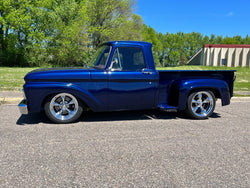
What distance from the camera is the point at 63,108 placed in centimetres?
481

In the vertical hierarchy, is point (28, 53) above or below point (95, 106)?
above

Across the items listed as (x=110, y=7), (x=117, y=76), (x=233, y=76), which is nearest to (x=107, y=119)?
(x=117, y=76)

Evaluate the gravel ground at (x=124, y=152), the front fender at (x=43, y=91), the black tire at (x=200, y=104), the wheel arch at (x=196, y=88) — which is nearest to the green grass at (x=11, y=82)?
the gravel ground at (x=124, y=152)

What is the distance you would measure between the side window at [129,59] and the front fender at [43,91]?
3.11 feet

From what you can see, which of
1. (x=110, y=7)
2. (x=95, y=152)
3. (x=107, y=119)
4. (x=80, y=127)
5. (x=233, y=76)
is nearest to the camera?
(x=95, y=152)

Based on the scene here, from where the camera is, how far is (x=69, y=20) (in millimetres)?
36656

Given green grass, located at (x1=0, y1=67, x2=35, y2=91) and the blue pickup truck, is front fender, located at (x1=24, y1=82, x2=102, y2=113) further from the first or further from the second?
green grass, located at (x1=0, y1=67, x2=35, y2=91)

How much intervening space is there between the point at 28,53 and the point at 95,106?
36.4 metres

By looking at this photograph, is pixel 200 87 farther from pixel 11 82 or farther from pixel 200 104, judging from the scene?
pixel 11 82

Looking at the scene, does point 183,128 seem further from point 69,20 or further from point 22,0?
point 22,0

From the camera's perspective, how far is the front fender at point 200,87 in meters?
5.18

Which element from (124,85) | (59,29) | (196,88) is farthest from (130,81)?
(59,29)

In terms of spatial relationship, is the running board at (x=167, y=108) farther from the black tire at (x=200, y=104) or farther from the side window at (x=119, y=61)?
the side window at (x=119, y=61)

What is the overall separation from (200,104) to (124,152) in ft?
9.67
